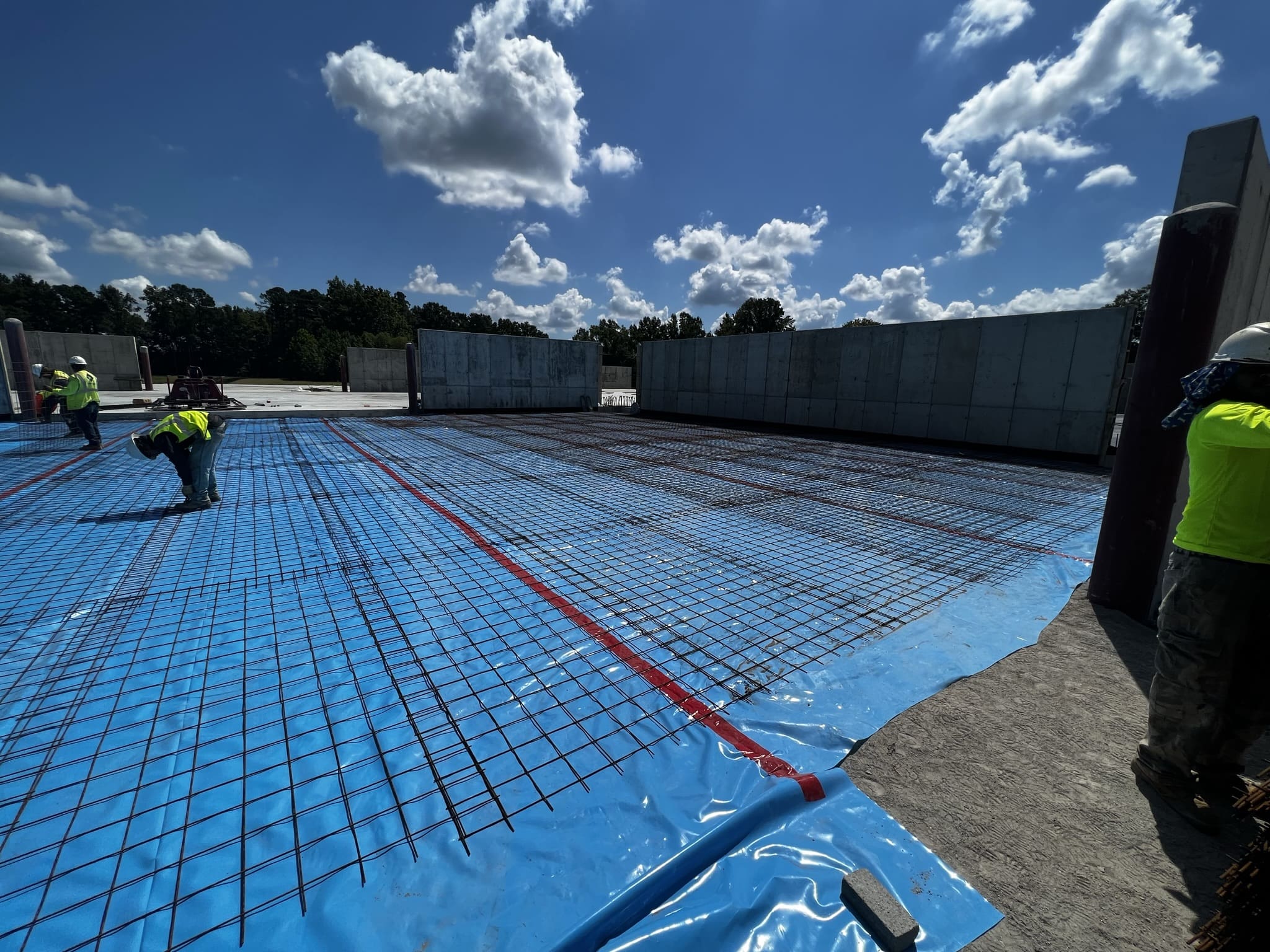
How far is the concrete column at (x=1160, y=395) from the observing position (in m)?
3.29

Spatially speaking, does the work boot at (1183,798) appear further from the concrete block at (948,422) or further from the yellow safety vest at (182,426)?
the concrete block at (948,422)

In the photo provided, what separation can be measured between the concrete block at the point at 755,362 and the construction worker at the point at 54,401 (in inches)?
635

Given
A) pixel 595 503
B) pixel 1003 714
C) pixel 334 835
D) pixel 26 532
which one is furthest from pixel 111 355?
pixel 1003 714

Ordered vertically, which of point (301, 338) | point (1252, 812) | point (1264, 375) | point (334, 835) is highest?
point (301, 338)

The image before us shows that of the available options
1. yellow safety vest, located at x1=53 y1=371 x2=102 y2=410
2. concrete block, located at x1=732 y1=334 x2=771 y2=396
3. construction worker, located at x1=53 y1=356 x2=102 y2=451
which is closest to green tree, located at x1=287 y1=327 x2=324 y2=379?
construction worker, located at x1=53 y1=356 x2=102 y2=451

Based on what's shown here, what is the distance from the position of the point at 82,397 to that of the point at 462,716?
10628mm

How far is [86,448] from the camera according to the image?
30.3 feet

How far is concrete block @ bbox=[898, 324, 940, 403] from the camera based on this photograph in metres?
13.0

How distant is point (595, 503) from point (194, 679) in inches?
164

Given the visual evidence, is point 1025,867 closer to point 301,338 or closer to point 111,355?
point 111,355

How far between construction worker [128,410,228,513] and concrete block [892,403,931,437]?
14.3m

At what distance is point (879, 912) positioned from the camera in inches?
61.3

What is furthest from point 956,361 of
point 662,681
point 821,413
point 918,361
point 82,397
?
point 82,397

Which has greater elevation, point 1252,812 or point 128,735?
point 1252,812
